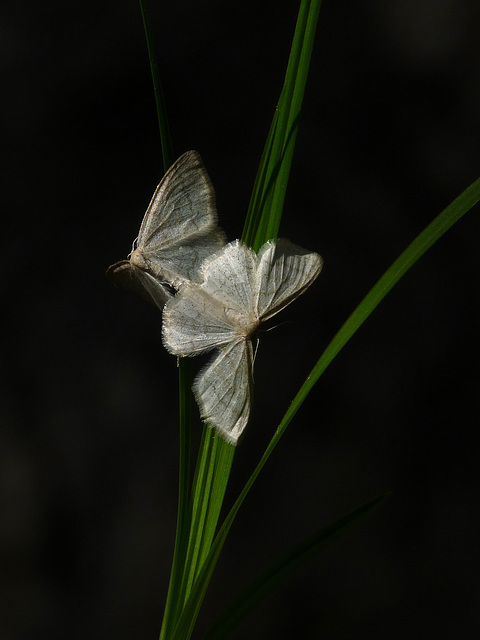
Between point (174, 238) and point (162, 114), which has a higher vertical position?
point (162, 114)

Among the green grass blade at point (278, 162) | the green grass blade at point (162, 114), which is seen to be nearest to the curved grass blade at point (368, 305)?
the green grass blade at point (278, 162)

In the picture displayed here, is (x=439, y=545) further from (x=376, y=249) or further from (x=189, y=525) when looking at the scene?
(x=189, y=525)

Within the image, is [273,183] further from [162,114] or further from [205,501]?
[205,501]

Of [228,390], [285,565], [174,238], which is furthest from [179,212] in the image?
[285,565]

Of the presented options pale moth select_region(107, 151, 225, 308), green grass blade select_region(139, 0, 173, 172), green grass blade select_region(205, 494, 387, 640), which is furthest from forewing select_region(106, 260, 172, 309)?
green grass blade select_region(205, 494, 387, 640)

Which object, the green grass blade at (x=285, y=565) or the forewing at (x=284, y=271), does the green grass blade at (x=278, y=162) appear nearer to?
the forewing at (x=284, y=271)

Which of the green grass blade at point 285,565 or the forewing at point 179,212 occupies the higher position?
the forewing at point 179,212

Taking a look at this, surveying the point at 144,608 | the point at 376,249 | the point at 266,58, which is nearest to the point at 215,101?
the point at 266,58
